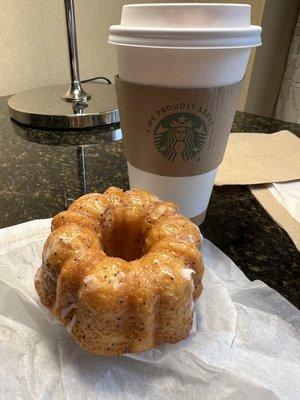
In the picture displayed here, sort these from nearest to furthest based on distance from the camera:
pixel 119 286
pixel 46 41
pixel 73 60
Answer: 1. pixel 119 286
2. pixel 73 60
3. pixel 46 41

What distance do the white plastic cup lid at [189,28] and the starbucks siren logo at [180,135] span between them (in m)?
0.08

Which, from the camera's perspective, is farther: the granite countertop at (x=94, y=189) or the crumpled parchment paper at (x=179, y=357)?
the granite countertop at (x=94, y=189)

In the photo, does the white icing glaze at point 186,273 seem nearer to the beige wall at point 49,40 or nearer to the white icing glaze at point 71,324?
the white icing glaze at point 71,324

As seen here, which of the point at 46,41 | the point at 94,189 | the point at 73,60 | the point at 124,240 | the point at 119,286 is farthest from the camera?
the point at 46,41

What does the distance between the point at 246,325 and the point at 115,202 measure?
0.18 meters

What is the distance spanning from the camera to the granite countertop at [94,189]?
445 mm

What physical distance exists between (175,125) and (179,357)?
0.24 meters

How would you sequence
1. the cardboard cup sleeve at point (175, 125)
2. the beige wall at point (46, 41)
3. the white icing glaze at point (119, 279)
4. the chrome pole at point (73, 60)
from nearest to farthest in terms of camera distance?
the white icing glaze at point (119, 279) → the cardboard cup sleeve at point (175, 125) → the chrome pole at point (73, 60) → the beige wall at point (46, 41)

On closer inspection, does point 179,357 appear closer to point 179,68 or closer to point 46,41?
point 179,68

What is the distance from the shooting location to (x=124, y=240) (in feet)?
1.31

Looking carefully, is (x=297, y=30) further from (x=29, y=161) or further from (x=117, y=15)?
(x=29, y=161)

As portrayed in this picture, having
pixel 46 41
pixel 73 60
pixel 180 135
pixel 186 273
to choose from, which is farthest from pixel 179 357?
pixel 46 41

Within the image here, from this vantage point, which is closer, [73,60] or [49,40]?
[73,60]

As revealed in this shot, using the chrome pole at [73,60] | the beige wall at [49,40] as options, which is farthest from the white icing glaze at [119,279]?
the beige wall at [49,40]
